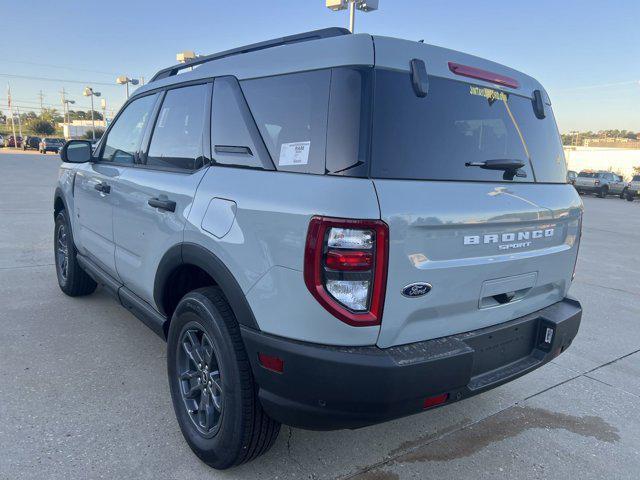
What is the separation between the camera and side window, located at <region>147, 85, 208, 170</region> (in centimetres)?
273

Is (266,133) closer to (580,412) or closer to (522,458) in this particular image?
(522,458)

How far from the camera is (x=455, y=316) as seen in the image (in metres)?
2.16

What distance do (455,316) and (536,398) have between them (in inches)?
64.2

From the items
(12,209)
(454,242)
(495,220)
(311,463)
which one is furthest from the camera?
(12,209)

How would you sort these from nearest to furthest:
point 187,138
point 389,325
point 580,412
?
point 389,325
point 187,138
point 580,412

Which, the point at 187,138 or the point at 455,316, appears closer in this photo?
the point at 455,316

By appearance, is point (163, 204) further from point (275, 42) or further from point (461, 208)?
point (461, 208)

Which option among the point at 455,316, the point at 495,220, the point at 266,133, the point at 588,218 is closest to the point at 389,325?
the point at 455,316

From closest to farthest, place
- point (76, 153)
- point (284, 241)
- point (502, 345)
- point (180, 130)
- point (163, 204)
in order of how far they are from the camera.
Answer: point (284, 241)
point (502, 345)
point (163, 204)
point (180, 130)
point (76, 153)

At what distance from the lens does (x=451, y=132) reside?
2217 millimetres

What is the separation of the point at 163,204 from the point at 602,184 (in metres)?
31.7

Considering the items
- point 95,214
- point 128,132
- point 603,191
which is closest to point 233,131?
point 128,132

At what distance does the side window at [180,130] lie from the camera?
2.73 metres

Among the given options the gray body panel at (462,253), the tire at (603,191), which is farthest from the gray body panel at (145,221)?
the tire at (603,191)
